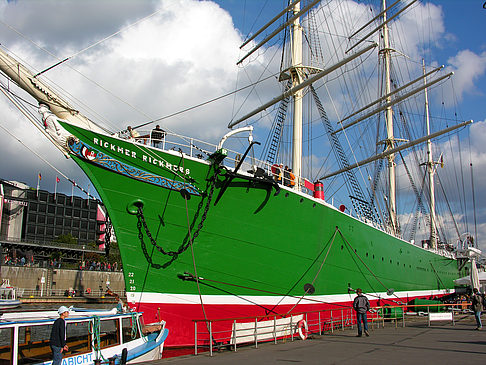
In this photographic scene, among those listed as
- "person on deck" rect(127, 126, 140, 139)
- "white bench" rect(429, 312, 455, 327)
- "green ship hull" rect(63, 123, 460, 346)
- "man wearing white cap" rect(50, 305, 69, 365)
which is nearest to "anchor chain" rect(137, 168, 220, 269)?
"green ship hull" rect(63, 123, 460, 346)

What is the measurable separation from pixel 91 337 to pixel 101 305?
2306 cm

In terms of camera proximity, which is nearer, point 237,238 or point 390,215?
point 237,238

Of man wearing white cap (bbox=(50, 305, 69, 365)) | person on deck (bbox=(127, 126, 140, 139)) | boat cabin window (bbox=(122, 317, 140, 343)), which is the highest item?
person on deck (bbox=(127, 126, 140, 139))

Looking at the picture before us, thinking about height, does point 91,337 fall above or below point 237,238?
below

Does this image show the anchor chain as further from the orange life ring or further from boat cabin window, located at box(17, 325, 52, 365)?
the orange life ring

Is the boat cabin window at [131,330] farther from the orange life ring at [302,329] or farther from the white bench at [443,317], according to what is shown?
the white bench at [443,317]

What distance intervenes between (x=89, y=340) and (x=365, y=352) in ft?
18.9

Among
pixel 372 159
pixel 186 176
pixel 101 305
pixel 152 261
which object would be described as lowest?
pixel 101 305

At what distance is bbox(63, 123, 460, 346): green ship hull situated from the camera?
37.1 feet

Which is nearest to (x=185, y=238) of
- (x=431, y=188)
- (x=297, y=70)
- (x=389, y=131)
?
(x=297, y=70)

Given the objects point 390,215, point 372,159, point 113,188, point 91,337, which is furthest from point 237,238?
point 372,159

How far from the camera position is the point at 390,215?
1150 inches

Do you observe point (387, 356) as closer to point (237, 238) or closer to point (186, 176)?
point (237, 238)

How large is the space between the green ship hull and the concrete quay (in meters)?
2.51
